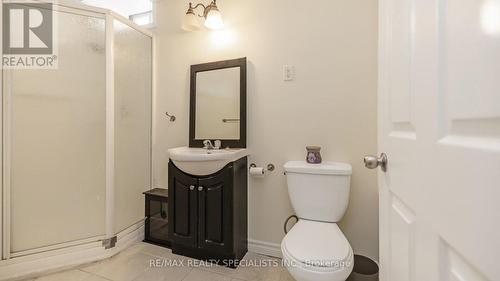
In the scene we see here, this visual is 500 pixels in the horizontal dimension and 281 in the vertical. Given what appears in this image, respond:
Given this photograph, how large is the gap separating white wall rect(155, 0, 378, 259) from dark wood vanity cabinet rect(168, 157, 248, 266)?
0.69 feet

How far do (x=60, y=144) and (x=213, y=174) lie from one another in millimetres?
1134

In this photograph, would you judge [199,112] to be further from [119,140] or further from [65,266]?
[65,266]

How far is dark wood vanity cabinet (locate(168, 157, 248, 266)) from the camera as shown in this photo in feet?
4.82

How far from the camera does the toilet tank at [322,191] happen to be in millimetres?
1319

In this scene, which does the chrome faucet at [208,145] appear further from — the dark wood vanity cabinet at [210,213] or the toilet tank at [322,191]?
the toilet tank at [322,191]

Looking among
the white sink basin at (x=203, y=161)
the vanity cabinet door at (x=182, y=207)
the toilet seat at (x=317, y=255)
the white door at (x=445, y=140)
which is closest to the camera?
the white door at (x=445, y=140)

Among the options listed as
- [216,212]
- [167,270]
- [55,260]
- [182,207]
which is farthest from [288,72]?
[55,260]

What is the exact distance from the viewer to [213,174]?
1496 mm

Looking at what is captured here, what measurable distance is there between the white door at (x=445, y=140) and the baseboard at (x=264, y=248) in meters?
1.13

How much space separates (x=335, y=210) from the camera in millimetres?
1321

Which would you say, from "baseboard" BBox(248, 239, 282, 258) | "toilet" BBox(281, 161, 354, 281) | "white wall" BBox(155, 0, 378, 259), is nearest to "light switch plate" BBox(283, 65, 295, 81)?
"white wall" BBox(155, 0, 378, 259)

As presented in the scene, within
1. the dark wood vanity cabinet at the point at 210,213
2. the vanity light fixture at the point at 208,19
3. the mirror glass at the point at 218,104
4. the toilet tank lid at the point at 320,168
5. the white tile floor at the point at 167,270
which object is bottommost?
the white tile floor at the point at 167,270

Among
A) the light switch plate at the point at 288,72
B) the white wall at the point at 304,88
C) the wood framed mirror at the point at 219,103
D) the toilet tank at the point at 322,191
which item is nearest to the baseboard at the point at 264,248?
the white wall at the point at 304,88

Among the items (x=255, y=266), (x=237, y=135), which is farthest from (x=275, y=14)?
(x=255, y=266)
